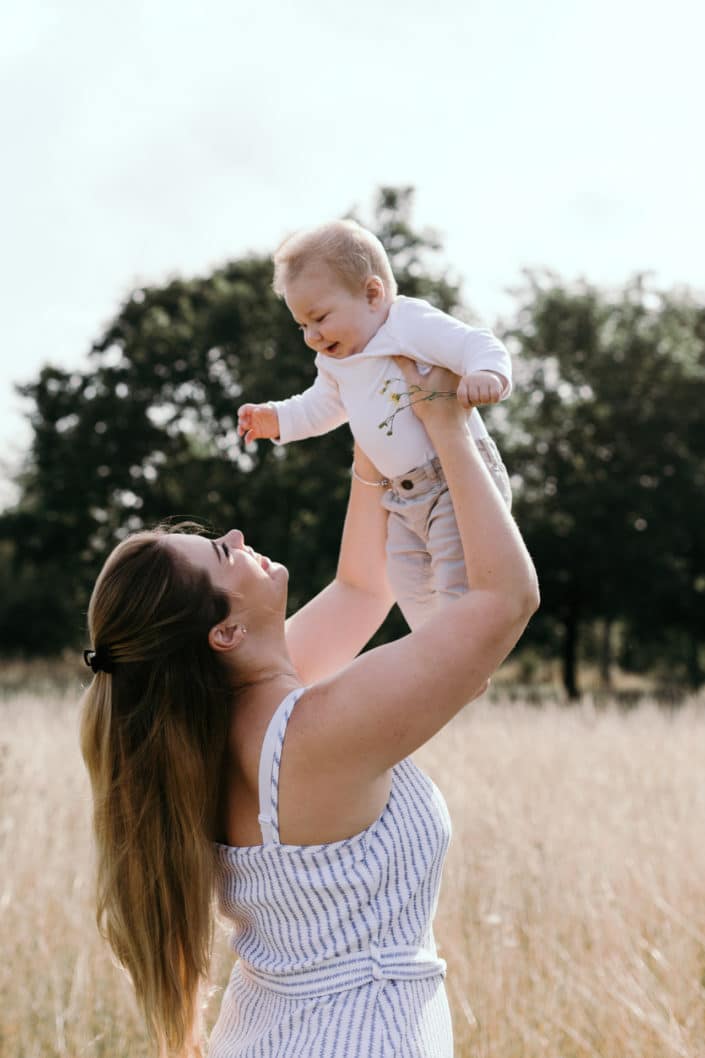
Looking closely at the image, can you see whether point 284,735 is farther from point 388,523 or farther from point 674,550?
point 674,550

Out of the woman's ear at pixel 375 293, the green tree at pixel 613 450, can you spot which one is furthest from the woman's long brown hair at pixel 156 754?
the green tree at pixel 613 450

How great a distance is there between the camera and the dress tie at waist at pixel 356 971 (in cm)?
193

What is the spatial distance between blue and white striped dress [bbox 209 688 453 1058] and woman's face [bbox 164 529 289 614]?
0.24 metres

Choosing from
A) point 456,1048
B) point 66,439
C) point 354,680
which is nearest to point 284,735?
point 354,680

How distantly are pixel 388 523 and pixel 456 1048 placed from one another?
179cm

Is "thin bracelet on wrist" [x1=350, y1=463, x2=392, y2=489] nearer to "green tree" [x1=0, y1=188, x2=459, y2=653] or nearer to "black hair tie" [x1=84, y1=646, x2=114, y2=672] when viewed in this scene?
"black hair tie" [x1=84, y1=646, x2=114, y2=672]

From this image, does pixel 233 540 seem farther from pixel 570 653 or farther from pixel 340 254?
pixel 570 653

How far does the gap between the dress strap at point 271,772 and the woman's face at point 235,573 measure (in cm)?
25

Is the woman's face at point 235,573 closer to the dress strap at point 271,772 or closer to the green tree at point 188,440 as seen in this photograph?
the dress strap at point 271,772

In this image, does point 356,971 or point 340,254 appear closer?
point 356,971

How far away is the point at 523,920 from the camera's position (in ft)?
14.1

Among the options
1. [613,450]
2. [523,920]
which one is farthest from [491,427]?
[523,920]

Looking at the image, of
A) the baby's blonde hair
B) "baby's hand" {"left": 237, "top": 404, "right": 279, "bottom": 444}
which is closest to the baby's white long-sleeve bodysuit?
the baby's blonde hair

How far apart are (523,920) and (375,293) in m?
2.85
